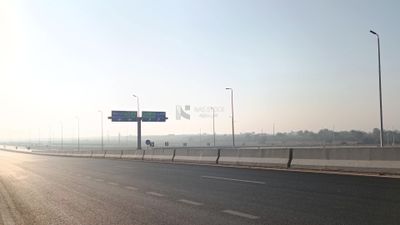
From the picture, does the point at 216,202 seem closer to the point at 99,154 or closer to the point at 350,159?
the point at 350,159

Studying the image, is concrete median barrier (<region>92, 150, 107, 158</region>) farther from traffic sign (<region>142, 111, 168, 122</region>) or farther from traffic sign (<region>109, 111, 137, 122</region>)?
traffic sign (<region>142, 111, 168, 122</region>)

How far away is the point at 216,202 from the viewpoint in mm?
12445

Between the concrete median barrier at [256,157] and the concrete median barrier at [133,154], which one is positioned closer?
the concrete median barrier at [256,157]

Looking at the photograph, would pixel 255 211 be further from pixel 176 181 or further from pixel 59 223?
pixel 176 181

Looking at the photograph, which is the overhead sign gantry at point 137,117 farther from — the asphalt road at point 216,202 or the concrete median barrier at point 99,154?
the asphalt road at point 216,202

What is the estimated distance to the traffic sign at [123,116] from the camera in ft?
279

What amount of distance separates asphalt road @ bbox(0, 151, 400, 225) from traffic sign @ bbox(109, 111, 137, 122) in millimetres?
66774

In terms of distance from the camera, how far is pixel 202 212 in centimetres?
1089

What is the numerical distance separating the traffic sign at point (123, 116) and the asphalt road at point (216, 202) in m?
66.8

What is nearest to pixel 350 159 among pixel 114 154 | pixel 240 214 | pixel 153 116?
pixel 240 214

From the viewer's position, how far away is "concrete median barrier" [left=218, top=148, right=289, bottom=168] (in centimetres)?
2475

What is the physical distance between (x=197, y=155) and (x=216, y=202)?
71.0 feet

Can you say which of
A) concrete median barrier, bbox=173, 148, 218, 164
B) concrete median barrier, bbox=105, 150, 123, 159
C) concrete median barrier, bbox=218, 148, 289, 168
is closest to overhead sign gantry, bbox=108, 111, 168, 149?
concrete median barrier, bbox=105, 150, 123, 159

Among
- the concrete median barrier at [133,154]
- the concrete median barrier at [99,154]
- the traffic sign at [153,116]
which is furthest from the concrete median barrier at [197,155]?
the traffic sign at [153,116]
